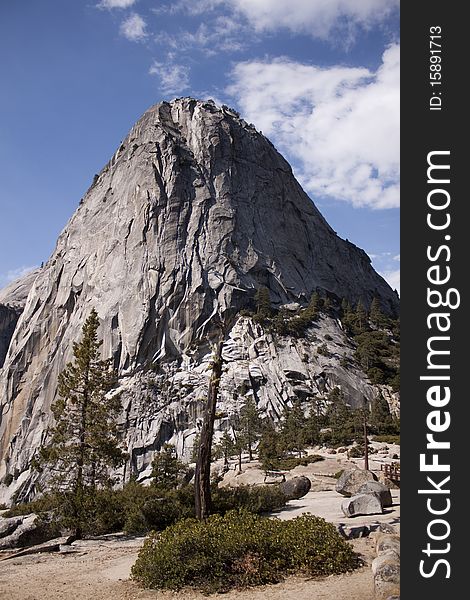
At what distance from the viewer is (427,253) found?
5.42 m

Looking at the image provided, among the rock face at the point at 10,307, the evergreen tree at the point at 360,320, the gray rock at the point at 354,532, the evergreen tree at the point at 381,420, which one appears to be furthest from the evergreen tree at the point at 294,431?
the rock face at the point at 10,307

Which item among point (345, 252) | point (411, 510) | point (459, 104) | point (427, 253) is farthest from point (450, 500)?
point (345, 252)

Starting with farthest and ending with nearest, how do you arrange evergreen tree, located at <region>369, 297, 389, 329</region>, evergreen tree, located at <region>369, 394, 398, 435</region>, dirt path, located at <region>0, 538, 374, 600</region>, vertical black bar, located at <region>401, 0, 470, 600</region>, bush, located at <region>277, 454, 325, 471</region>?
1. evergreen tree, located at <region>369, 297, 389, 329</region>
2. evergreen tree, located at <region>369, 394, 398, 435</region>
3. bush, located at <region>277, 454, 325, 471</region>
4. dirt path, located at <region>0, 538, 374, 600</region>
5. vertical black bar, located at <region>401, 0, 470, 600</region>

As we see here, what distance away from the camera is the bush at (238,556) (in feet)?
33.4

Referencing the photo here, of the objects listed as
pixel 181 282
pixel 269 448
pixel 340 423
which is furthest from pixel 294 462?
pixel 181 282

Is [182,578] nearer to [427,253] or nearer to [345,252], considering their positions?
[427,253]

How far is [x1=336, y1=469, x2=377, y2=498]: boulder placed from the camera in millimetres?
22703


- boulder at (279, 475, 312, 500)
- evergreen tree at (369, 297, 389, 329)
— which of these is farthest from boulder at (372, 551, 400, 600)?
evergreen tree at (369, 297, 389, 329)

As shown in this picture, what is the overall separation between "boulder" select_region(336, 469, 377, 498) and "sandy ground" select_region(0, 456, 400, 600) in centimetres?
489

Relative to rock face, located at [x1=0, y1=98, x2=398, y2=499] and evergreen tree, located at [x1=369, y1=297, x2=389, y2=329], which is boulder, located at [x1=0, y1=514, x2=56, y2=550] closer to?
rock face, located at [x1=0, y1=98, x2=398, y2=499]

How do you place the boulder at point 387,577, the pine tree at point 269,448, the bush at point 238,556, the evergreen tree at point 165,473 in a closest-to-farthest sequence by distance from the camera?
the boulder at point 387,577 < the bush at point 238,556 < the evergreen tree at point 165,473 < the pine tree at point 269,448

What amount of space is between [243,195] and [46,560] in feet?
269

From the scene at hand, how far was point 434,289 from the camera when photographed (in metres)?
5.31

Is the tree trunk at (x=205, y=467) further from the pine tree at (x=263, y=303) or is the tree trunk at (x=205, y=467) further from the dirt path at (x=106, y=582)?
the pine tree at (x=263, y=303)
